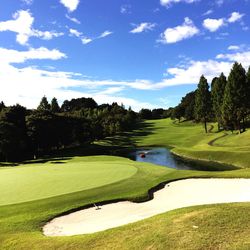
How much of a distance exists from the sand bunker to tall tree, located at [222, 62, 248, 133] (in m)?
44.1

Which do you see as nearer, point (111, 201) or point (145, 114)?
point (111, 201)

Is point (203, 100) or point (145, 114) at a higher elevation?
point (203, 100)

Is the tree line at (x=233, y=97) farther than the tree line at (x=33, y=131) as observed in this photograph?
Yes

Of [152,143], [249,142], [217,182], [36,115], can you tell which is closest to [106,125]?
[152,143]

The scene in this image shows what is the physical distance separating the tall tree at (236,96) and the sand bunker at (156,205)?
4412cm

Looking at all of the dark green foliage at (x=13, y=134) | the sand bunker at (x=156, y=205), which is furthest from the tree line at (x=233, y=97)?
the sand bunker at (x=156, y=205)

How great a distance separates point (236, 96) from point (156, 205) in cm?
5077

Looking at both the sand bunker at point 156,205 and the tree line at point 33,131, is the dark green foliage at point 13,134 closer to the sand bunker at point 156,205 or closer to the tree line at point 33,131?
the tree line at point 33,131

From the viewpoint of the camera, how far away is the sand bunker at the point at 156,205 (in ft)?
49.8

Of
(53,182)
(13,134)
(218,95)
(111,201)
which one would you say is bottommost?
(111,201)

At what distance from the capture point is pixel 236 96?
64.6 metres

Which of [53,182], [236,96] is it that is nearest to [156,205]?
[53,182]

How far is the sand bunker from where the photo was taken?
15.2m

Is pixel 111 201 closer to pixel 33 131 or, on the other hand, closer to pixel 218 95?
pixel 33 131
